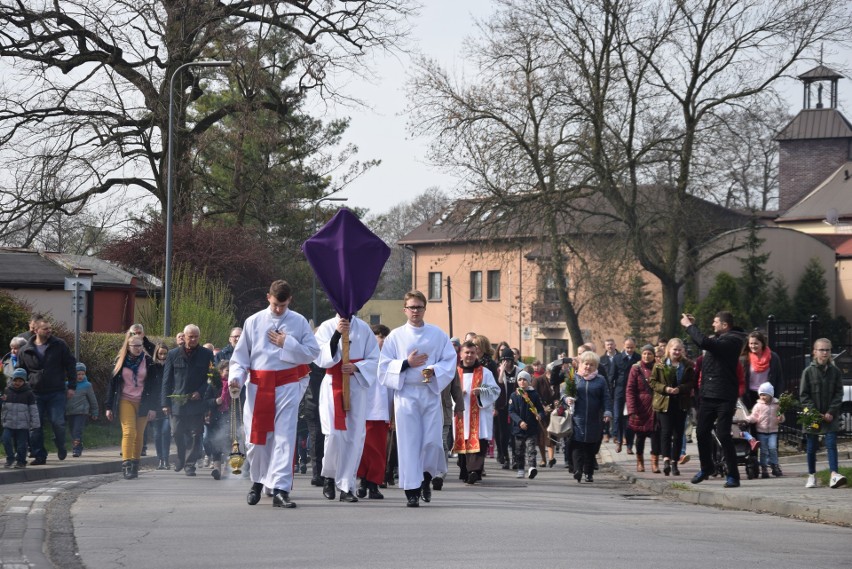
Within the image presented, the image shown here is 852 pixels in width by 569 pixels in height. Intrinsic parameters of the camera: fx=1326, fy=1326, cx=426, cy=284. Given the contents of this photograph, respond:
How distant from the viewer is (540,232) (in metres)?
39.4

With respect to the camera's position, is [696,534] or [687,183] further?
[687,183]

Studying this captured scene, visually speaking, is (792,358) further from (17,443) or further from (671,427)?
(17,443)

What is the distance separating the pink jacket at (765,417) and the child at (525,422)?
117 inches

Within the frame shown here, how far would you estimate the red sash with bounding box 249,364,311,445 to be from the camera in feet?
38.7

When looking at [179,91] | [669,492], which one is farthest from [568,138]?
[669,492]

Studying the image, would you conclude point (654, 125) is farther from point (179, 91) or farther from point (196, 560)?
point (196, 560)

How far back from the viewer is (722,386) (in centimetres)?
1471

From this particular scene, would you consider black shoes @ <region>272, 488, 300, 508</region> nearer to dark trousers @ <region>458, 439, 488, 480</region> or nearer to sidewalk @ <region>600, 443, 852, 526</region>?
dark trousers @ <region>458, 439, 488, 480</region>

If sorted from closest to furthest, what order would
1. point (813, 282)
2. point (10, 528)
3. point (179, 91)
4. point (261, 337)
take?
point (10, 528) → point (261, 337) → point (179, 91) → point (813, 282)

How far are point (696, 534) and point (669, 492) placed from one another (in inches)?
196

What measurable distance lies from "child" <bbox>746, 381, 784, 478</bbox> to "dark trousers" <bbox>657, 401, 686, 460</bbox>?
3.32ft

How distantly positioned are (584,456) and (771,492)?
3.37m

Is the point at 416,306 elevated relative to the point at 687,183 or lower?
lower

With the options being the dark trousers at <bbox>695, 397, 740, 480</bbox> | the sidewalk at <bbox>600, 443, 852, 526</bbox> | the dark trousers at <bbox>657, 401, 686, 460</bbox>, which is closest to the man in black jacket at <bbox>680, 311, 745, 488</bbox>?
the dark trousers at <bbox>695, 397, 740, 480</bbox>
